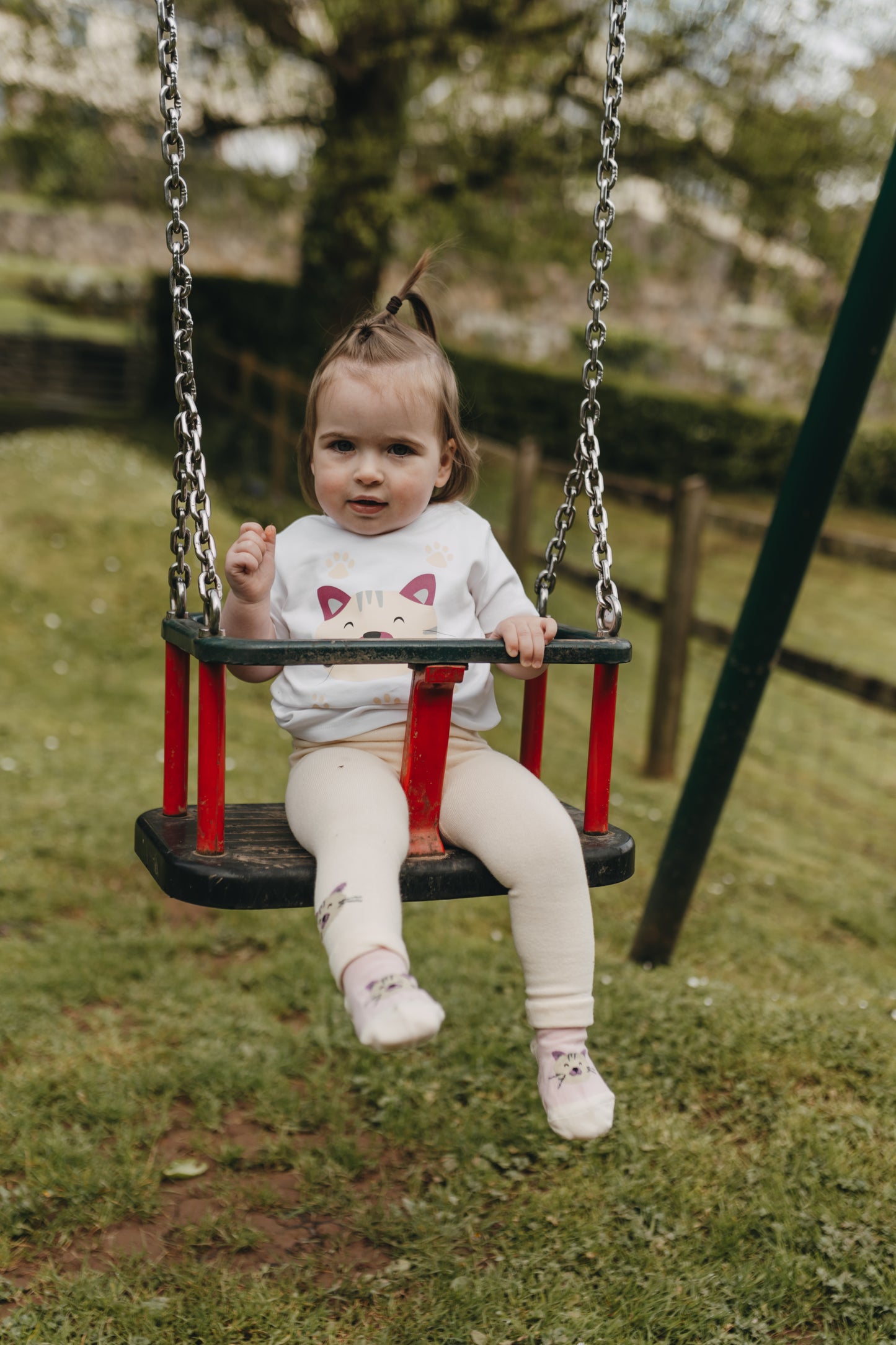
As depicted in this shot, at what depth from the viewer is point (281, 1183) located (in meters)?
3.04

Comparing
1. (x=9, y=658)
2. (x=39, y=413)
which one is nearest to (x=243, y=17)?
(x=9, y=658)

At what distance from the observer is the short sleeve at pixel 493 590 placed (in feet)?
8.36

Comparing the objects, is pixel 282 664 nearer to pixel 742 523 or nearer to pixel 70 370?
pixel 742 523

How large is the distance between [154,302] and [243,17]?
9734 millimetres

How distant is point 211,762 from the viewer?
6.89ft

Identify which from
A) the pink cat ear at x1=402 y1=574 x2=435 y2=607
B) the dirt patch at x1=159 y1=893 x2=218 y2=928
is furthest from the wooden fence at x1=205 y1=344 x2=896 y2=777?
the pink cat ear at x1=402 y1=574 x2=435 y2=607

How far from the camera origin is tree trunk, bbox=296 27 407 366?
10922 millimetres

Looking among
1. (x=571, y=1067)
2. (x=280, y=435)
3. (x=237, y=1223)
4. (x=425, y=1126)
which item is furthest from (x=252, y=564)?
(x=280, y=435)

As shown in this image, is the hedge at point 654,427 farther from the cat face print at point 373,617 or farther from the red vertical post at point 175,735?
the red vertical post at point 175,735

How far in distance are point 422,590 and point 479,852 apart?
1.84ft

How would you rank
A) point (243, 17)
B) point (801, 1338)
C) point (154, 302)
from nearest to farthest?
point (801, 1338) < point (243, 17) < point (154, 302)

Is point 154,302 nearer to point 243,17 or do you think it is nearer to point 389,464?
point 243,17

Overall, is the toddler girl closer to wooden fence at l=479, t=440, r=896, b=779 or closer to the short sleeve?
the short sleeve

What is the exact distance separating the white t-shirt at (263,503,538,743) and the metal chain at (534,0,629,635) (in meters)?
0.21
